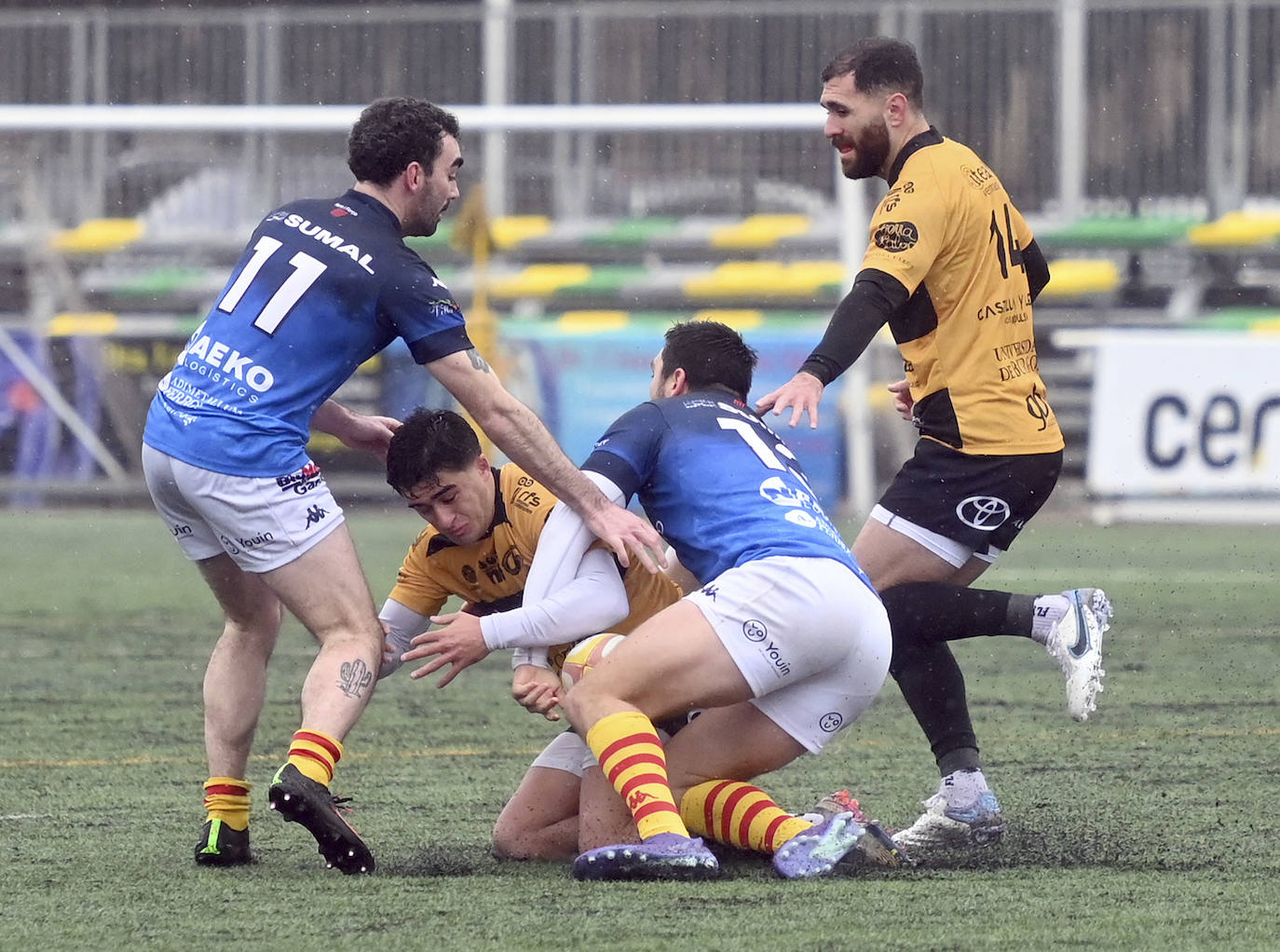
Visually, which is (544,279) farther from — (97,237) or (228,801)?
(228,801)

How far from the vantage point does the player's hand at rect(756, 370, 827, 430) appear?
14.0ft

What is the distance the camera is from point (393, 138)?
14.3 feet

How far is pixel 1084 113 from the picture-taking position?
14938mm

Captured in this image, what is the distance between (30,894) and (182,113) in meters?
9.30

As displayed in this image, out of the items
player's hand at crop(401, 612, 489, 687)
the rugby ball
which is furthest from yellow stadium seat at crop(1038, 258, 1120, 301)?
player's hand at crop(401, 612, 489, 687)

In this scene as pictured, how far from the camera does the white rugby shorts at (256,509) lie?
4180mm

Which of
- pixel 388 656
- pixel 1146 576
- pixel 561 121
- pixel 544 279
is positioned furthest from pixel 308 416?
pixel 544 279

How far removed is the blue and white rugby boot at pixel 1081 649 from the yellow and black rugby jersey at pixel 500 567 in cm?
87

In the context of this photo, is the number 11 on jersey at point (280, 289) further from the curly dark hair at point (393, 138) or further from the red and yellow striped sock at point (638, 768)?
the red and yellow striped sock at point (638, 768)

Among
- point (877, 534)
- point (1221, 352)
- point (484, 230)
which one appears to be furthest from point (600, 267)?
point (877, 534)

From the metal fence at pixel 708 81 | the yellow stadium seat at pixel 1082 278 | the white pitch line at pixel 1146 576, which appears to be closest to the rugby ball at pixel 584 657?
the white pitch line at pixel 1146 576

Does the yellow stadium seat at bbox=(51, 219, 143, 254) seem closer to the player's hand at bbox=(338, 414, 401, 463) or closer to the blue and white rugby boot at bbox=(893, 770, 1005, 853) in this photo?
the player's hand at bbox=(338, 414, 401, 463)

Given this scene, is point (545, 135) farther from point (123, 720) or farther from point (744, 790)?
point (744, 790)

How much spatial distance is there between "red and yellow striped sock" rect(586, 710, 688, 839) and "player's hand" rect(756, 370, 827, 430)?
28.7 inches
